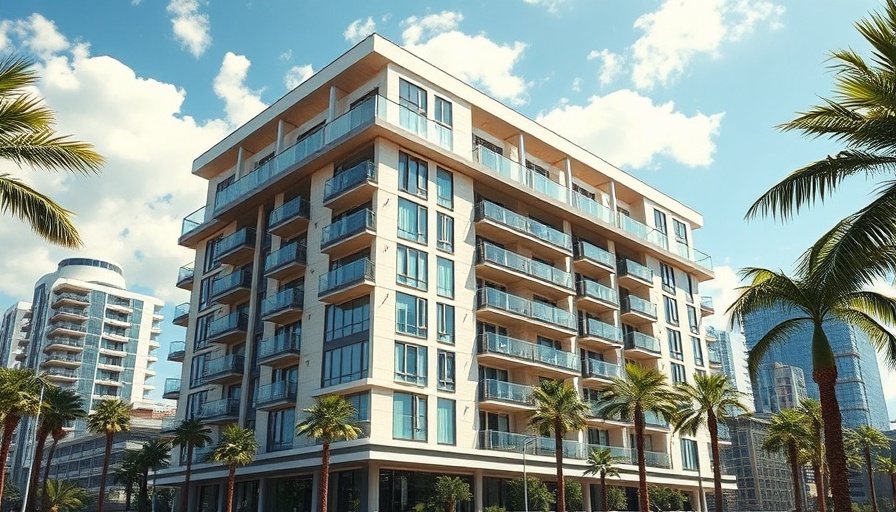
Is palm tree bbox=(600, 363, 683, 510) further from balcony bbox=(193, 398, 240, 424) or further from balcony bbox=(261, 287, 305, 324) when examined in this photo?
balcony bbox=(193, 398, 240, 424)

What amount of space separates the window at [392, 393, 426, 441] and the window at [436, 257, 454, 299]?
20.8 ft

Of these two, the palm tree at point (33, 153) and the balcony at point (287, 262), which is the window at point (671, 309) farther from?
the palm tree at point (33, 153)

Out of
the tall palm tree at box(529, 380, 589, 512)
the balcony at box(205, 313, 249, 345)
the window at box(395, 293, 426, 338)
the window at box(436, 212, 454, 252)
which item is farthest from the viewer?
the balcony at box(205, 313, 249, 345)

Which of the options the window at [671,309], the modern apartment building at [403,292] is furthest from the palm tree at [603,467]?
the window at [671,309]

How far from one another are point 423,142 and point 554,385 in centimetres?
1550

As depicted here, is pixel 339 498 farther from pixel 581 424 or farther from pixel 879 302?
pixel 879 302

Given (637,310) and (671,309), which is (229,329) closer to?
(637,310)

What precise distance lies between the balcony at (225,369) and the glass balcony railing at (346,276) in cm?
952

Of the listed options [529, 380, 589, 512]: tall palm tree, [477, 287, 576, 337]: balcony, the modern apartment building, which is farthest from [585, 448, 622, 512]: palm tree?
[477, 287, 576, 337]: balcony

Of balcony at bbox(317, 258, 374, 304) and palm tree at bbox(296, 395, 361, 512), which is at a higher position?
balcony at bbox(317, 258, 374, 304)

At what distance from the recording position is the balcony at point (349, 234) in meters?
40.0

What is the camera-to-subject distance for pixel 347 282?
39.7m

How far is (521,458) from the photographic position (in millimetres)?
42906

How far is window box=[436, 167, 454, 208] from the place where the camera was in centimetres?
4418
